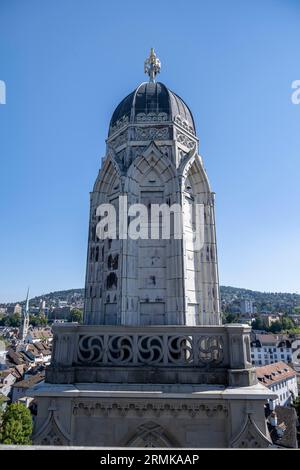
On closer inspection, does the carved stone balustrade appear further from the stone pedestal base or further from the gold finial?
the gold finial

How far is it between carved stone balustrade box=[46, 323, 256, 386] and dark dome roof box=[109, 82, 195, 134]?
650cm

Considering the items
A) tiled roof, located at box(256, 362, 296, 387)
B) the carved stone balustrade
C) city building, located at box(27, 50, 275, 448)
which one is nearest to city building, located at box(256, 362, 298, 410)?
tiled roof, located at box(256, 362, 296, 387)

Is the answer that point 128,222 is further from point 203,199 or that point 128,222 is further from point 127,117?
point 127,117

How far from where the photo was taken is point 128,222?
27.1 ft

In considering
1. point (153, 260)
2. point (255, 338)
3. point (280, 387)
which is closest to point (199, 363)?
point (153, 260)

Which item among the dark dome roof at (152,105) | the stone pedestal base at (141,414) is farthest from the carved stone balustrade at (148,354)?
the dark dome roof at (152,105)

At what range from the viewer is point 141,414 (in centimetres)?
577

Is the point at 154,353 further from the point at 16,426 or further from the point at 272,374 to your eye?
the point at 272,374

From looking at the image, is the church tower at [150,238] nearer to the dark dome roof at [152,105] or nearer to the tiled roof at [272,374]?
the dark dome roof at [152,105]

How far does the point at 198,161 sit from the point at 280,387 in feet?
211

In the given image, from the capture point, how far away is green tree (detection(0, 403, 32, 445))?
29.9m

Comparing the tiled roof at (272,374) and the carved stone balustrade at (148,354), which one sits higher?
the carved stone balustrade at (148,354)

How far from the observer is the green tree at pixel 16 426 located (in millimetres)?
29922

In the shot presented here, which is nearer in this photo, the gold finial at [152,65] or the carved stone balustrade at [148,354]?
the carved stone balustrade at [148,354]
